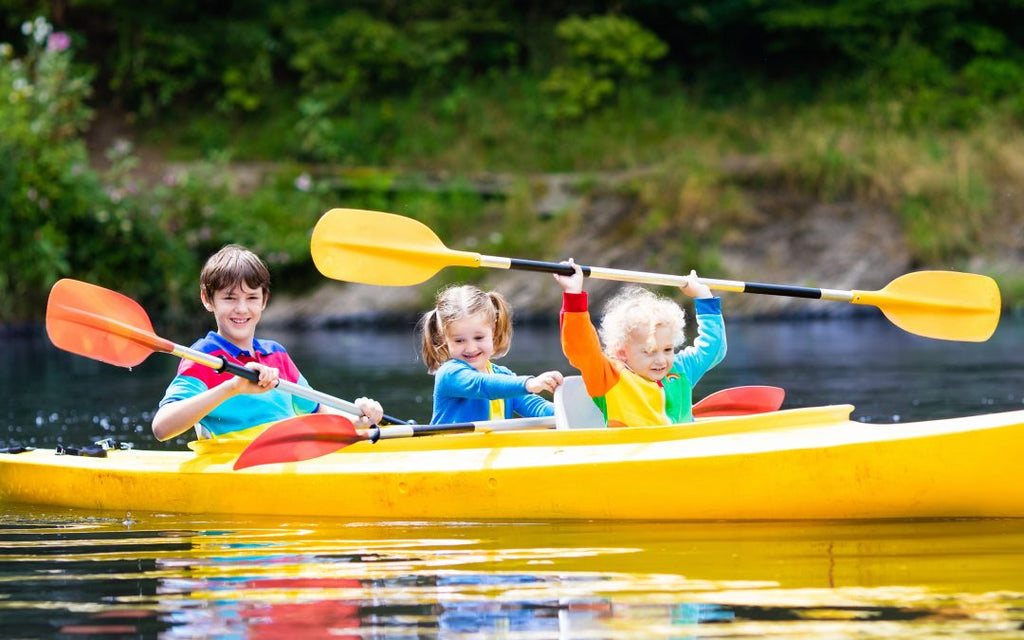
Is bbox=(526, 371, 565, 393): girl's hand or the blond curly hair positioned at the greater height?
the blond curly hair

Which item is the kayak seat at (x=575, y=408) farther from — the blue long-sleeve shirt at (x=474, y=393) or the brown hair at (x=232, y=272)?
the brown hair at (x=232, y=272)

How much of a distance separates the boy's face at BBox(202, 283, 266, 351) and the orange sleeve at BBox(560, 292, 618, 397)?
1.09m

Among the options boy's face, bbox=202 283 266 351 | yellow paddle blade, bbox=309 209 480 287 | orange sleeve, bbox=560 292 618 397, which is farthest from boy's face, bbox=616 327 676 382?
boy's face, bbox=202 283 266 351

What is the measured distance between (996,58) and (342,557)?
1639cm

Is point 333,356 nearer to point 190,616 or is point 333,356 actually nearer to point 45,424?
point 45,424

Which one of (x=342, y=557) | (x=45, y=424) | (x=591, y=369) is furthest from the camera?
(x=45, y=424)

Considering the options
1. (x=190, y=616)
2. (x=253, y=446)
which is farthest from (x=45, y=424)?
(x=190, y=616)

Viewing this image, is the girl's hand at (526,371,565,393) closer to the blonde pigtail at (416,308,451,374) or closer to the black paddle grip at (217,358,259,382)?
the blonde pigtail at (416,308,451,374)

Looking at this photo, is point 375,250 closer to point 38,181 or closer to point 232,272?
point 232,272

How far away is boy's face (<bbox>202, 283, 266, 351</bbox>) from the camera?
512cm

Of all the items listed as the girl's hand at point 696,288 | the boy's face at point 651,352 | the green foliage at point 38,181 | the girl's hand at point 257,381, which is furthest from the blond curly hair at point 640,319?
the green foliage at point 38,181

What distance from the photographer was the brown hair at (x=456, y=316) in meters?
5.17

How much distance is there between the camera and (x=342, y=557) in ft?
14.2

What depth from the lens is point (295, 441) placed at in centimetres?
500
